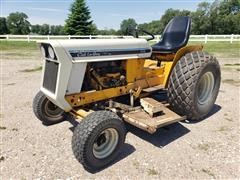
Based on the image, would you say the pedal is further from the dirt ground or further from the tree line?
the tree line

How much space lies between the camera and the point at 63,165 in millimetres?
2992

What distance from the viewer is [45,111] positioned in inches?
159

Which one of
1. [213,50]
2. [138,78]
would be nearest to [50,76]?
[138,78]

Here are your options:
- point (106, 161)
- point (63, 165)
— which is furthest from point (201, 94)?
point (63, 165)

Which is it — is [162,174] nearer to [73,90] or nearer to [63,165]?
[63,165]

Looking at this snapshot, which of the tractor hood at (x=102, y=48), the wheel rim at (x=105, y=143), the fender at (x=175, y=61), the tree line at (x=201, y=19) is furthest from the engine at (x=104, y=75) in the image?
the tree line at (x=201, y=19)

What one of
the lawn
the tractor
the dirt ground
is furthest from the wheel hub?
the lawn

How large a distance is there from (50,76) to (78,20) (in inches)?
1167

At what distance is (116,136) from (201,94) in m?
2.05

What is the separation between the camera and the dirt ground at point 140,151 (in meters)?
2.86

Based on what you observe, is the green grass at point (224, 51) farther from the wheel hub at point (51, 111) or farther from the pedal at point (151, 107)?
the pedal at point (151, 107)

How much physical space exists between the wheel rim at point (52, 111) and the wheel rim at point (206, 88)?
7.78 ft

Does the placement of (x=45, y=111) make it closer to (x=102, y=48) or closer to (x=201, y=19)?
(x=102, y=48)

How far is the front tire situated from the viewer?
278 cm
